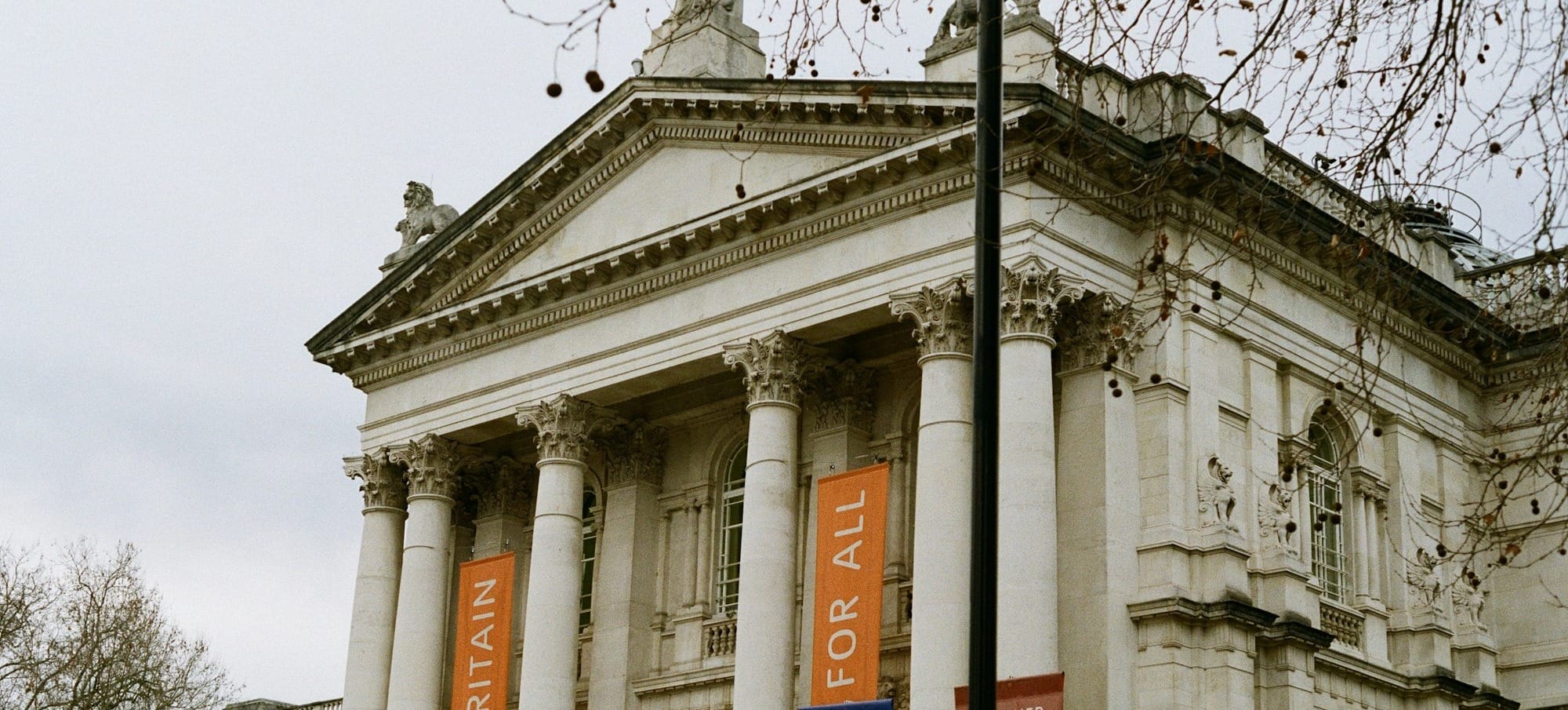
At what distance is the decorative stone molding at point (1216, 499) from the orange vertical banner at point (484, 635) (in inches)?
410

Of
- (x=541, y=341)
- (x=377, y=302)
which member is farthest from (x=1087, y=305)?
(x=377, y=302)

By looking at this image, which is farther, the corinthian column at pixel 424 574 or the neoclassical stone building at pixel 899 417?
the corinthian column at pixel 424 574

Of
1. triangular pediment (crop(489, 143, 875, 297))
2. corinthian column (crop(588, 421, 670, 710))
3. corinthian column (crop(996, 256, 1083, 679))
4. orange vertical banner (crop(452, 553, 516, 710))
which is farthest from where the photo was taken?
corinthian column (crop(588, 421, 670, 710))

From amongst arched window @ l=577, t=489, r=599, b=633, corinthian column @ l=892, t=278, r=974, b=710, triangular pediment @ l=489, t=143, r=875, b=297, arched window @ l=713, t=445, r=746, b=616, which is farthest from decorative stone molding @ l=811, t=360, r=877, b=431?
arched window @ l=577, t=489, r=599, b=633

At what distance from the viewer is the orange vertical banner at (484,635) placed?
31.2 metres

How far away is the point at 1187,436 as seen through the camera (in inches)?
1064

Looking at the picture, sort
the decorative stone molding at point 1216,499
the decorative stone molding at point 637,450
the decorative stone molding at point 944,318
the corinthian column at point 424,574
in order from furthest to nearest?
the decorative stone molding at point 637,450 → the corinthian column at point 424,574 → the decorative stone molding at point 1216,499 → the decorative stone molding at point 944,318

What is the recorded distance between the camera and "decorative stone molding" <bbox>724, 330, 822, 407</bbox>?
28422 millimetres

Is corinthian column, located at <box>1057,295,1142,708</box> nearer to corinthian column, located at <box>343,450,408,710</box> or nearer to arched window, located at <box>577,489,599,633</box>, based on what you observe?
arched window, located at <box>577,489,599,633</box>

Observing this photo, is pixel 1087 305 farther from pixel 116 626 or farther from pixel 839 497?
pixel 116 626

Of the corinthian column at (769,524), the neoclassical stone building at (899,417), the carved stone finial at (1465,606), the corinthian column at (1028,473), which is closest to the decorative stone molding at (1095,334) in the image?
the neoclassical stone building at (899,417)

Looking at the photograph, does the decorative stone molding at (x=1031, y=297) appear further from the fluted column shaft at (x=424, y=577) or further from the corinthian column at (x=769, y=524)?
the fluted column shaft at (x=424, y=577)

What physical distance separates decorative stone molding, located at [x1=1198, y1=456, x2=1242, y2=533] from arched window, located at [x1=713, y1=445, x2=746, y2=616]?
7.28 metres

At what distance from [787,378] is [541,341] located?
17.3 feet
